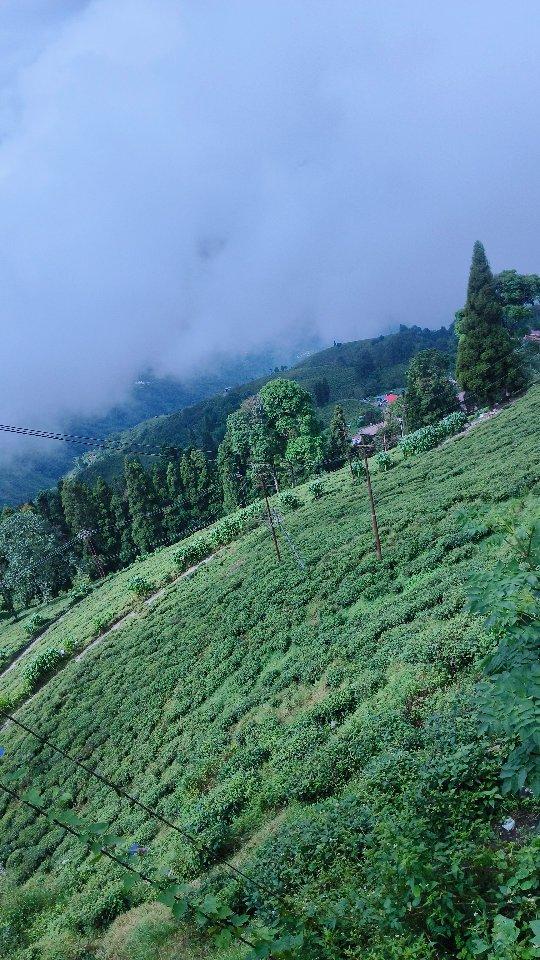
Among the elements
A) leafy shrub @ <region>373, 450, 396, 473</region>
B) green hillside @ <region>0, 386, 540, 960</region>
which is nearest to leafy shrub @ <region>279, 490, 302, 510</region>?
leafy shrub @ <region>373, 450, 396, 473</region>

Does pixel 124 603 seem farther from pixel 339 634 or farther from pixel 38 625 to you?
pixel 339 634

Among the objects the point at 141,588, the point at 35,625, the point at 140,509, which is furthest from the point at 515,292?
the point at 35,625

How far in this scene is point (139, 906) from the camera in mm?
12930

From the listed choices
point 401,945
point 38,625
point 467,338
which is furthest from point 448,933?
point 38,625

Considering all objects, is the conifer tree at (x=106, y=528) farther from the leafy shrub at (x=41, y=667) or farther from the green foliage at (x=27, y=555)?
the leafy shrub at (x=41, y=667)

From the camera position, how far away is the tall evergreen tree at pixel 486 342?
162 ft

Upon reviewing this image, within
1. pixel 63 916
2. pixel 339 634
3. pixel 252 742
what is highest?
pixel 339 634

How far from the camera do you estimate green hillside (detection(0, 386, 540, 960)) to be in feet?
22.5

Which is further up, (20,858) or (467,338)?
(467,338)

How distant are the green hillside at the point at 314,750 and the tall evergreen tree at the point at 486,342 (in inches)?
400

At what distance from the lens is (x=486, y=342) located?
4956 centimetres

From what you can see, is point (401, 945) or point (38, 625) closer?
point (401, 945)

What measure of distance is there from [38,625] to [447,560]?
4726 centimetres

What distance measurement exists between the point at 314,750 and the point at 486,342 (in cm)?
4435
